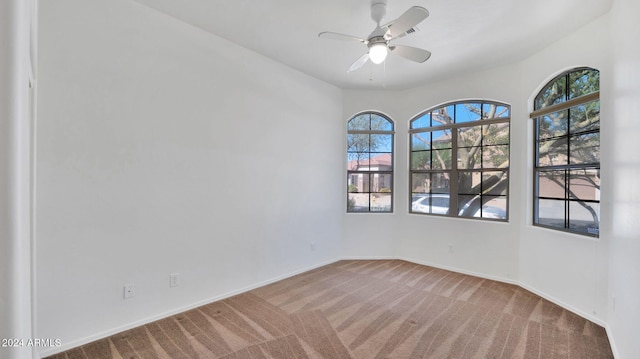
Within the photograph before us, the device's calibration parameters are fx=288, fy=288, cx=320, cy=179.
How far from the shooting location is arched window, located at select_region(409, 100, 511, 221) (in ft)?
13.2

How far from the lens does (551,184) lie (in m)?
3.41

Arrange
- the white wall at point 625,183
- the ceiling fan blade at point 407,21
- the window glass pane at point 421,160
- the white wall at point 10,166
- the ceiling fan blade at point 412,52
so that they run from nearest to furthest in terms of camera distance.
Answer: the white wall at point 10,166 → the white wall at point 625,183 → the ceiling fan blade at point 407,21 → the ceiling fan blade at point 412,52 → the window glass pane at point 421,160

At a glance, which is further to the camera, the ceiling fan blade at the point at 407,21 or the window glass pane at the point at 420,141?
the window glass pane at the point at 420,141

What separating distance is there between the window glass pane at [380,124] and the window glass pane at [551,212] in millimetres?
2375

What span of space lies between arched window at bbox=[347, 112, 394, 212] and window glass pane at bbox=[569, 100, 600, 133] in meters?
2.35

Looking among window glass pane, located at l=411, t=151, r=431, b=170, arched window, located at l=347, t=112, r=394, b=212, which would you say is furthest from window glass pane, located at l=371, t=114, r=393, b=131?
window glass pane, located at l=411, t=151, r=431, b=170

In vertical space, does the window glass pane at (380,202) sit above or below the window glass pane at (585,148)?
below

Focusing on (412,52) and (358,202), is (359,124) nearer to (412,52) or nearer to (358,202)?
(358,202)

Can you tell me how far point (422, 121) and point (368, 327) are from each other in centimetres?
334

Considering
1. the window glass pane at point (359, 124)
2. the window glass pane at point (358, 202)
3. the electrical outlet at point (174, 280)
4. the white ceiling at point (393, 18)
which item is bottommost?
the electrical outlet at point (174, 280)

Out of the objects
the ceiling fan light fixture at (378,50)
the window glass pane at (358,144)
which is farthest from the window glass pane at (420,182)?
the ceiling fan light fixture at (378,50)

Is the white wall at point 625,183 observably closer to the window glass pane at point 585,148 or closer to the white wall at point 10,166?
the window glass pane at point 585,148

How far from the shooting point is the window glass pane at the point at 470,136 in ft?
13.8

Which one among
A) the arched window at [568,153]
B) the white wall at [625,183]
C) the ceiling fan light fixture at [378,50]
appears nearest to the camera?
the white wall at [625,183]
